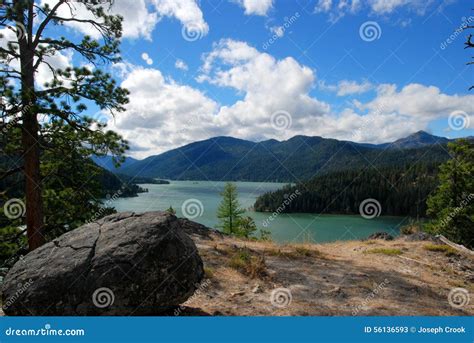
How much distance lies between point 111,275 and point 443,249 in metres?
13.9

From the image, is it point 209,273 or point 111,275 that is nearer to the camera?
point 111,275

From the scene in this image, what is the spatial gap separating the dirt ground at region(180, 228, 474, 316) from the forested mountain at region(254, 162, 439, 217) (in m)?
102

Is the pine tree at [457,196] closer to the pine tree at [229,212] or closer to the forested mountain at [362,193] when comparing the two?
the pine tree at [229,212]

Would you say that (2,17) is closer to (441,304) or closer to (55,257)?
(55,257)

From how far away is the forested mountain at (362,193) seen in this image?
347ft

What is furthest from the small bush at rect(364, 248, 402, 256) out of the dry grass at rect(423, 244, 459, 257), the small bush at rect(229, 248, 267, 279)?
the small bush at rect(229, 248, 267, 279)

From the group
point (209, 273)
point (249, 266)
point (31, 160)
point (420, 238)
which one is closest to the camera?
point (209, 273)

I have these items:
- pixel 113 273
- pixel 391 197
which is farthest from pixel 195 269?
pixel 391 197

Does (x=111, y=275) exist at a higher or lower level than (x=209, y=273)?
higher

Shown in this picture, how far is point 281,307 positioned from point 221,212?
3245 centimetres

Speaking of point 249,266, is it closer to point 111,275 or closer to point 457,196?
point 111,275

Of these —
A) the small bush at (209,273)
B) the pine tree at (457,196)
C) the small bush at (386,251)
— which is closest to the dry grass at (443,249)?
the small bush at (386,251)

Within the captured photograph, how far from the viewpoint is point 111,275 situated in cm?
557

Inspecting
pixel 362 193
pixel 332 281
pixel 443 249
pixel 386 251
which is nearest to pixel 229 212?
pixel 386 251
